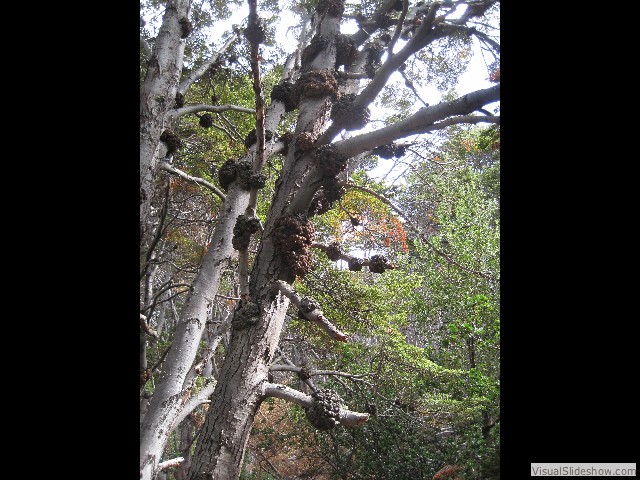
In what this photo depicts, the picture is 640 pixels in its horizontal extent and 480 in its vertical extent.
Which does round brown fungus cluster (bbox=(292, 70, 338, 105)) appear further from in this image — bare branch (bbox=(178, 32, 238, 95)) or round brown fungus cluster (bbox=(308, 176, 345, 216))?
bare branch (bbox=(178, 32, 238, 95))

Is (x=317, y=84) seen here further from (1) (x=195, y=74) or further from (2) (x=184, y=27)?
(1) (x=195, y=74)

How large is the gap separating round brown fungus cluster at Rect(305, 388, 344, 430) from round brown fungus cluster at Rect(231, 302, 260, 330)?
0.32 metres

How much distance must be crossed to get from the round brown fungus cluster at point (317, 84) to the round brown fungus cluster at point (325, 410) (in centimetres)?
127

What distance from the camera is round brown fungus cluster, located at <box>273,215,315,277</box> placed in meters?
1.71

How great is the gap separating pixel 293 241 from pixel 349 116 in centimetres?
49

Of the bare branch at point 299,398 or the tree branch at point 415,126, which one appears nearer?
the tree branch at point 415,126

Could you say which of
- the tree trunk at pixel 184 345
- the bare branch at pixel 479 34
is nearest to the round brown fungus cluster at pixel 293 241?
the tree trunk at pixel 184 345

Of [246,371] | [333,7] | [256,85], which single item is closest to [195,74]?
[333,7]

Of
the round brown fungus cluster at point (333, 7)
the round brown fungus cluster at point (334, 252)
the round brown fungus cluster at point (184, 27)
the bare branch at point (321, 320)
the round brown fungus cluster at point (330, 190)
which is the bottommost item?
the bare branch at point (321, 320)

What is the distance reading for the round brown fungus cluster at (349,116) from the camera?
1734mm

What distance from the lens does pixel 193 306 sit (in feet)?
7.57

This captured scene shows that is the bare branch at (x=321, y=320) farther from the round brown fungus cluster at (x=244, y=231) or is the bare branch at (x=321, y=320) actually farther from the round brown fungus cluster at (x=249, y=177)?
the round brown fungus cluster at (x=249, y=177)
